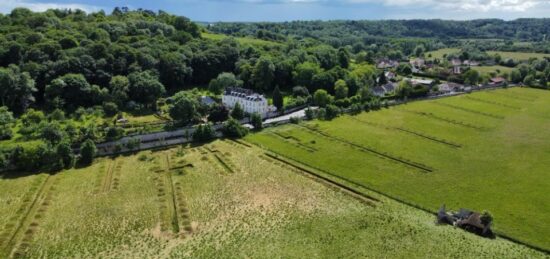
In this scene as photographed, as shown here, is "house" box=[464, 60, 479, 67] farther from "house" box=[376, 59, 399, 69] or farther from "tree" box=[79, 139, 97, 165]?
"tree" box=[79, 139, 97, 165]

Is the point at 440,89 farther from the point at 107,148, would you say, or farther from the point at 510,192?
the point at 107,148

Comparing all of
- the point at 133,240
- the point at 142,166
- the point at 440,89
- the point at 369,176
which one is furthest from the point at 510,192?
the point at 440,89

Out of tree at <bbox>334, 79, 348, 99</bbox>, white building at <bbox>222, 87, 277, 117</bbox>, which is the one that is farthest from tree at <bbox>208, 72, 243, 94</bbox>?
tree at <bbox>334, 79, 348, 99</bbox>

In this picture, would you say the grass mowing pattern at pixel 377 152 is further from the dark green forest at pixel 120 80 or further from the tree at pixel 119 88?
the tree at pixel 119 88

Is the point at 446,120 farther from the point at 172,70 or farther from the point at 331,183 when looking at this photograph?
the point at 172,70

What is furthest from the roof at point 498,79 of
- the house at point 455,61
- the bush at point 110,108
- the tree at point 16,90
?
the tree at point 16,90

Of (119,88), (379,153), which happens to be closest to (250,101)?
A: (119,88)
